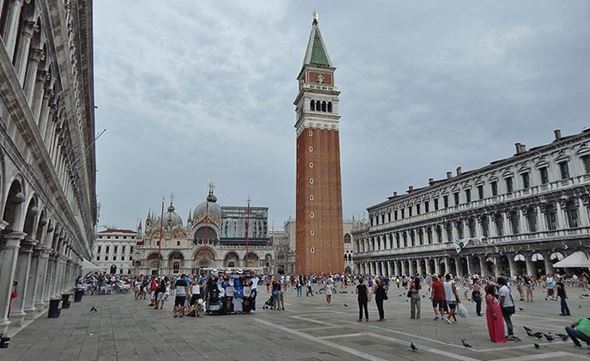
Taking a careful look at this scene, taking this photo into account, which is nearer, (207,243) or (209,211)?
(207,243)

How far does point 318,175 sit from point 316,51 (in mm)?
24860

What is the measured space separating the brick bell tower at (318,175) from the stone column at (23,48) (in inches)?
2213

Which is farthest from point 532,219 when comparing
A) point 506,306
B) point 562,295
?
point 506,306

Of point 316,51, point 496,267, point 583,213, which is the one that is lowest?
point 496,267

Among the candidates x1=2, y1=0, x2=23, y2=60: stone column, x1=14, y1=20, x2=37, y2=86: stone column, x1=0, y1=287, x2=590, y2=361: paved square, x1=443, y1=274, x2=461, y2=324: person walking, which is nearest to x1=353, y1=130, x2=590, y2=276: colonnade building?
x1=0, y1=287, x2=590, y2=361: paved square

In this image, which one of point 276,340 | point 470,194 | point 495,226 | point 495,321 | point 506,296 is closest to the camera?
point 495,321

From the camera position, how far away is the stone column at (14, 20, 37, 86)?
913 cm

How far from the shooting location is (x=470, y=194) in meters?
45.9

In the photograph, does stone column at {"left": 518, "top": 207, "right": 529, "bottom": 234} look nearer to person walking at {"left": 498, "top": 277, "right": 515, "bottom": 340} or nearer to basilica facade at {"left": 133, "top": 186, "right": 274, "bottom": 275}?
person walking at {"left": 498, "top": 277, "right": 515, "bottom": 340}

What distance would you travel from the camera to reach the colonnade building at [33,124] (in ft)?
27.4

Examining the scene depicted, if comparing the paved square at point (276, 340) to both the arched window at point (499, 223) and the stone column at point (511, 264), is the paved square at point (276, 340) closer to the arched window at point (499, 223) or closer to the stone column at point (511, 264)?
the stone column at point (511, 264)

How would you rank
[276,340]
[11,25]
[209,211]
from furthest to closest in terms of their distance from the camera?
1. [209,211]
2. [276,340]
3. [11,25]

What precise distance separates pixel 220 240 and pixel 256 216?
10467 millimetres

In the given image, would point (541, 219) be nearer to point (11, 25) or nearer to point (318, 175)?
point (318, 175)
